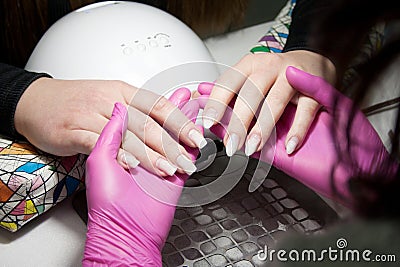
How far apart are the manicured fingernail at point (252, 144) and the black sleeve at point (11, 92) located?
0.81 feet

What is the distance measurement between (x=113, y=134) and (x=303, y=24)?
1.12 ft

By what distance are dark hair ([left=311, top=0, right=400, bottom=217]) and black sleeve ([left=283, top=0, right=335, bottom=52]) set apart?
1.23 ft

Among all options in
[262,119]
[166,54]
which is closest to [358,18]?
[262,119]

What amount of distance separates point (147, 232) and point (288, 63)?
26 centimetres

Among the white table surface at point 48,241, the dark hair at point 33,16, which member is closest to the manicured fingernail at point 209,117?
the white table surface at point 48,241

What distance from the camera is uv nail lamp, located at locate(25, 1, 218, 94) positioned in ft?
2.19

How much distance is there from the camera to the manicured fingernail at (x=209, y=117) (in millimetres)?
585

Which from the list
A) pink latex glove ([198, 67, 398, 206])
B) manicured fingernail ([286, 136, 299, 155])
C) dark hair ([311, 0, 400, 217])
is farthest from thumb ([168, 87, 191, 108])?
dark hair ([311, 0, 400, 217])

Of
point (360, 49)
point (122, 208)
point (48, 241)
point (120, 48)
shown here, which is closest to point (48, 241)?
point (48, 241)

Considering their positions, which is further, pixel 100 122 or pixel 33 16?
pixel 33 16

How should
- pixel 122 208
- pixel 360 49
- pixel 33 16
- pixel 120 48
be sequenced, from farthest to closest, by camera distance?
pixel 33 16, pixel 120 48, pixel 122 208, pixel 360 49

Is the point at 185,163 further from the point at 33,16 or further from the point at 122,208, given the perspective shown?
the point at 33,16

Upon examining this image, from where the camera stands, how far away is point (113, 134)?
559 mm

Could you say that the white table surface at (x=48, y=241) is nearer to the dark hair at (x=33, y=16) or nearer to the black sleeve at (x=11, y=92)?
the black sleeve at (x=11, y=92)
